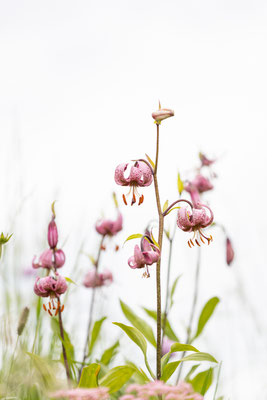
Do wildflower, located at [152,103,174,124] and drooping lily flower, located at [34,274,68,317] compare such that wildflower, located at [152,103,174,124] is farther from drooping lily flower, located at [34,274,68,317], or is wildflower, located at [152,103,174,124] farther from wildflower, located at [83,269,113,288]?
wildflower, located at [83,269,113,288]

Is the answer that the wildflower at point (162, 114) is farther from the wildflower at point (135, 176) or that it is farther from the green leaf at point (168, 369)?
the green leaf at point (168, 369)

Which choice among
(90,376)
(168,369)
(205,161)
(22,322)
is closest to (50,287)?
(22,322)

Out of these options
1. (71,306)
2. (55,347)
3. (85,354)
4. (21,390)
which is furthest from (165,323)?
(71,306)

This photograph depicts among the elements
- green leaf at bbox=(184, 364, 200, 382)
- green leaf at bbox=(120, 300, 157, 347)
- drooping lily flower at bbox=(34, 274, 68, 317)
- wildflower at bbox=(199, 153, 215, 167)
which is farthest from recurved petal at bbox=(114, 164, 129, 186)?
wildflower at bbox=(199, 153, 215, 167)

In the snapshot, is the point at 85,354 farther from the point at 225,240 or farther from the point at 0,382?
the point at 225,240

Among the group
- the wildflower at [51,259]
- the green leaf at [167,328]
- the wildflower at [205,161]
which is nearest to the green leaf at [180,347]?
the wildflower at [51,259]

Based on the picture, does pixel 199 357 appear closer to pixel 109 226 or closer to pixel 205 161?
pixel 109 226
